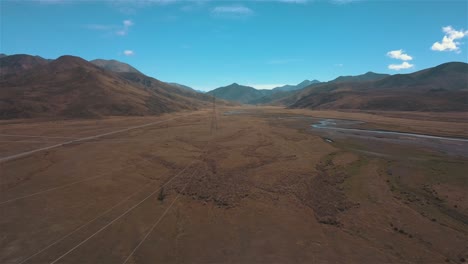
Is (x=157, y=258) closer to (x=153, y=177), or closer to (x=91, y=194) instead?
(x=91, y=194)

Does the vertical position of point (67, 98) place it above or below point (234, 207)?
above

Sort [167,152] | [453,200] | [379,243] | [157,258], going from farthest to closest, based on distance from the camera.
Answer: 1. [167,152]
2. [453,200]
3. [379,243]
4. [157,258]

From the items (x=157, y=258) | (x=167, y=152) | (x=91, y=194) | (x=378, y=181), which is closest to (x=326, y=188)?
(x=378, y=181)

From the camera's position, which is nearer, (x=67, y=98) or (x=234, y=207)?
(x=234, y=207)

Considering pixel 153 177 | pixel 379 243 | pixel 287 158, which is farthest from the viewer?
pixel 287 158

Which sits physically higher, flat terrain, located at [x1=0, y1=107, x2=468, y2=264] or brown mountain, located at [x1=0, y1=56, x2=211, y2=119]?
brown mountain, located at [x1=0, y1=56, x2=211, y2=119]

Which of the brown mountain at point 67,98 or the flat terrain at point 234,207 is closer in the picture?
the flat terrain at point 234,207

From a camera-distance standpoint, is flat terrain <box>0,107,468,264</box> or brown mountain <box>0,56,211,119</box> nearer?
flat terrain <box>0,107,468,264</box>

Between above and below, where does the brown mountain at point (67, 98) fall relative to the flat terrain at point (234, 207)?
above
